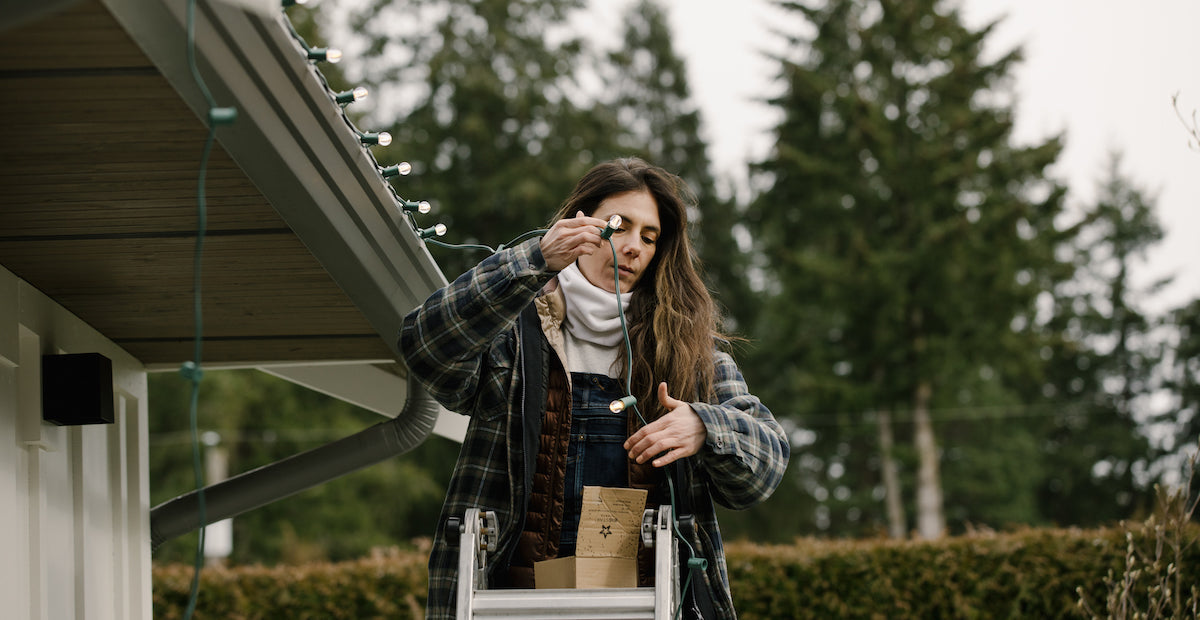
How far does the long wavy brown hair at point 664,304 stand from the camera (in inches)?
106

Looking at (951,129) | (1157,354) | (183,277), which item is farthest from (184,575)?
(1157,354)

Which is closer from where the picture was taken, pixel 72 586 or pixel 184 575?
pixel 72 586

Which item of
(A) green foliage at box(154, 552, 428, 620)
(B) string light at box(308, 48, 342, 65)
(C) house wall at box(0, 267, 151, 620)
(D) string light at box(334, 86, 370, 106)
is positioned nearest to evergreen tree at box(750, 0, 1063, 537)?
(A) green foliage at box(154, 552, 428, 620)

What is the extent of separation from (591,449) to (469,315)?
0.44 m

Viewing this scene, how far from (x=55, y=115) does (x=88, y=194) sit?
1.19 ft

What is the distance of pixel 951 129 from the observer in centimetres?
1762

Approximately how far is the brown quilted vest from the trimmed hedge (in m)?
4.07

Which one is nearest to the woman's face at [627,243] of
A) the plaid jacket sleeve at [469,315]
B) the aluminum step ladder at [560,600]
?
the plaid jacket sleeve at [469,315]

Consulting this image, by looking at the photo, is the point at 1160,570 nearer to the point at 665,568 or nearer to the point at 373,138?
the point at 665,568

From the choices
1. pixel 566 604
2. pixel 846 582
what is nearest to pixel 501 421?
pixel 566 604

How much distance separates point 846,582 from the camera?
21.3 ft

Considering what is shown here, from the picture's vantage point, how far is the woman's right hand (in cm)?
232

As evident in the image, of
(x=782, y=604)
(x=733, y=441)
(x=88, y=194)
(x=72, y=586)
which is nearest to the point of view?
(x=88, y=194)

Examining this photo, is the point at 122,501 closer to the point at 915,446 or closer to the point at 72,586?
the point at 72,586
